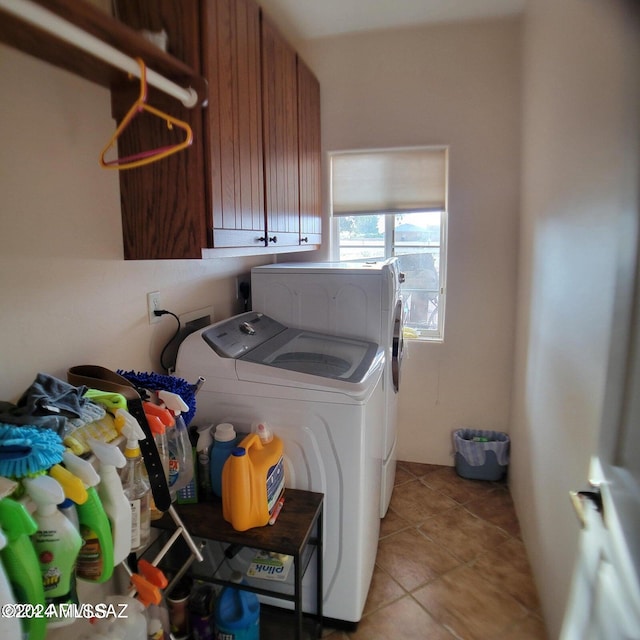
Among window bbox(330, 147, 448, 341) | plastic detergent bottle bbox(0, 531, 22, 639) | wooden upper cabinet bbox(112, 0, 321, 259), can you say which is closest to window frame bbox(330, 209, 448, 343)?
window bbox(330, 147, 448, 341)

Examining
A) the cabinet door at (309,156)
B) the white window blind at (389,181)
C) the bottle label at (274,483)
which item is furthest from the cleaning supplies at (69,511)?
the white window blind at (389,181)

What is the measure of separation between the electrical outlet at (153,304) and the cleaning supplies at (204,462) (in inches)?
17.7

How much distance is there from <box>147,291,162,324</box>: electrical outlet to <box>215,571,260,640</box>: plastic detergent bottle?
97cm

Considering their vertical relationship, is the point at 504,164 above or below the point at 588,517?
above

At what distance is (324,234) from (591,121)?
5.88 feet

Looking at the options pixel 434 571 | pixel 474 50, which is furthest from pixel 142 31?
pixel 434 571

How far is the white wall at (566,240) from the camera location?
113cm

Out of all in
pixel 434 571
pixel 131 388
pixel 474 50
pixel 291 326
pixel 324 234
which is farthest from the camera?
pixel 324 234

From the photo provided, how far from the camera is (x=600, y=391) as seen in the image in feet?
3.91

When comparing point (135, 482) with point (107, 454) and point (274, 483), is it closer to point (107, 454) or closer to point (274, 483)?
point (107, 454)

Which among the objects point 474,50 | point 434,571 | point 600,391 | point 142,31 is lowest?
point 434,571

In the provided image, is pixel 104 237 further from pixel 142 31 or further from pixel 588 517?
pixel 588 517

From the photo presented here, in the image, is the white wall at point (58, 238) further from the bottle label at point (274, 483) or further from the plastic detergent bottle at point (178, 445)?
the bottle label at point (274, 483)

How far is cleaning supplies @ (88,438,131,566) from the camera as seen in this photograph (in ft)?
2.82
